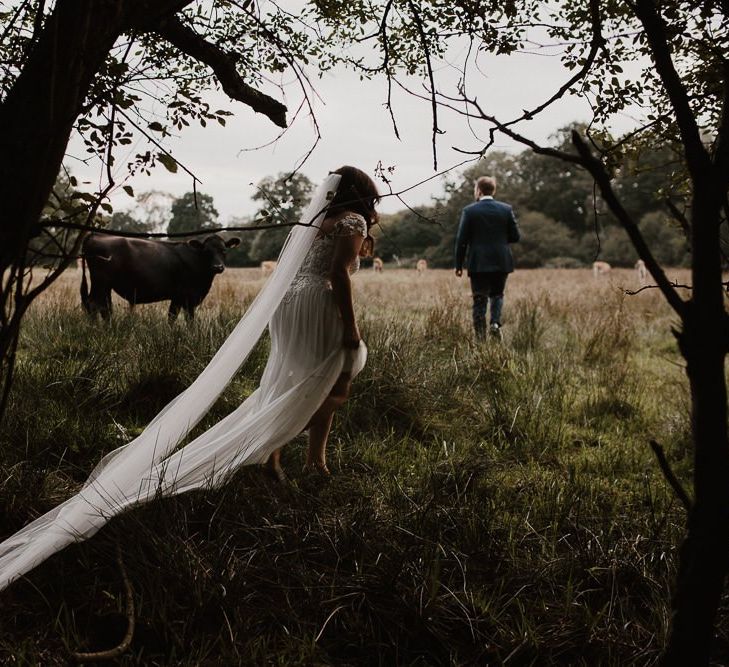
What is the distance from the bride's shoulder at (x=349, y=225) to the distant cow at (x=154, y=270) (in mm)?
3672

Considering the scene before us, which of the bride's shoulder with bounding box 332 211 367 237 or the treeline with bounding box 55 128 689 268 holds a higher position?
the treeline with bounding box 55 128 689 268

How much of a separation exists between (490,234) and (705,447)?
23.4 ft

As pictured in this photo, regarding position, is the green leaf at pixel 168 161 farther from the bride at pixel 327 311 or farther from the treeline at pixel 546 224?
the treeline at pixel 546 224

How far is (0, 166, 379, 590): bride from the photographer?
10.8 ft

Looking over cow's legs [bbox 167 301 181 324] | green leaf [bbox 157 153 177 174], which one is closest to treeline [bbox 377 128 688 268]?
cow's legs [bbox 167 301 181 324]

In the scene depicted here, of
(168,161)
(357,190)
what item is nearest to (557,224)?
(357,190)

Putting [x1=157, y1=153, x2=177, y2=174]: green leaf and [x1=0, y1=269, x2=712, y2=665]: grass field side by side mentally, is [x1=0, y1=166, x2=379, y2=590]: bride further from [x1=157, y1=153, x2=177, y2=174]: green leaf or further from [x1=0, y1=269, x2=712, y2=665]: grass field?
[x1=157, y1=153, x2=177, y2=174]: green leaf

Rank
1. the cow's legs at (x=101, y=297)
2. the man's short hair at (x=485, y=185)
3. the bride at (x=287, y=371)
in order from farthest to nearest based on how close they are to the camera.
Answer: the man's short hair at (x=485, y=185) < the cow's legs at (x=101, y=297) < the bride at (x=287, y=371)

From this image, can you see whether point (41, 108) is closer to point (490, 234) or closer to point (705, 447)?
point (705, 447)

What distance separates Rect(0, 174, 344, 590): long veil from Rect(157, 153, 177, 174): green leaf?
1.99 ft

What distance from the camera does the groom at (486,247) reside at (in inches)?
323

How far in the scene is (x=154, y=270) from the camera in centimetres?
755

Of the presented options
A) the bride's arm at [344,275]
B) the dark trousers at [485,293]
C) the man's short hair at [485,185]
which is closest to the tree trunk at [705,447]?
the bride's arm at [344,275]

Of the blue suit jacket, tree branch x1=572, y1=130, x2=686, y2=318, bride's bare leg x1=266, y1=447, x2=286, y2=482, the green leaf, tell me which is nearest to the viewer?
tree branch x1=572, y1=130, x2=686, y2=318
